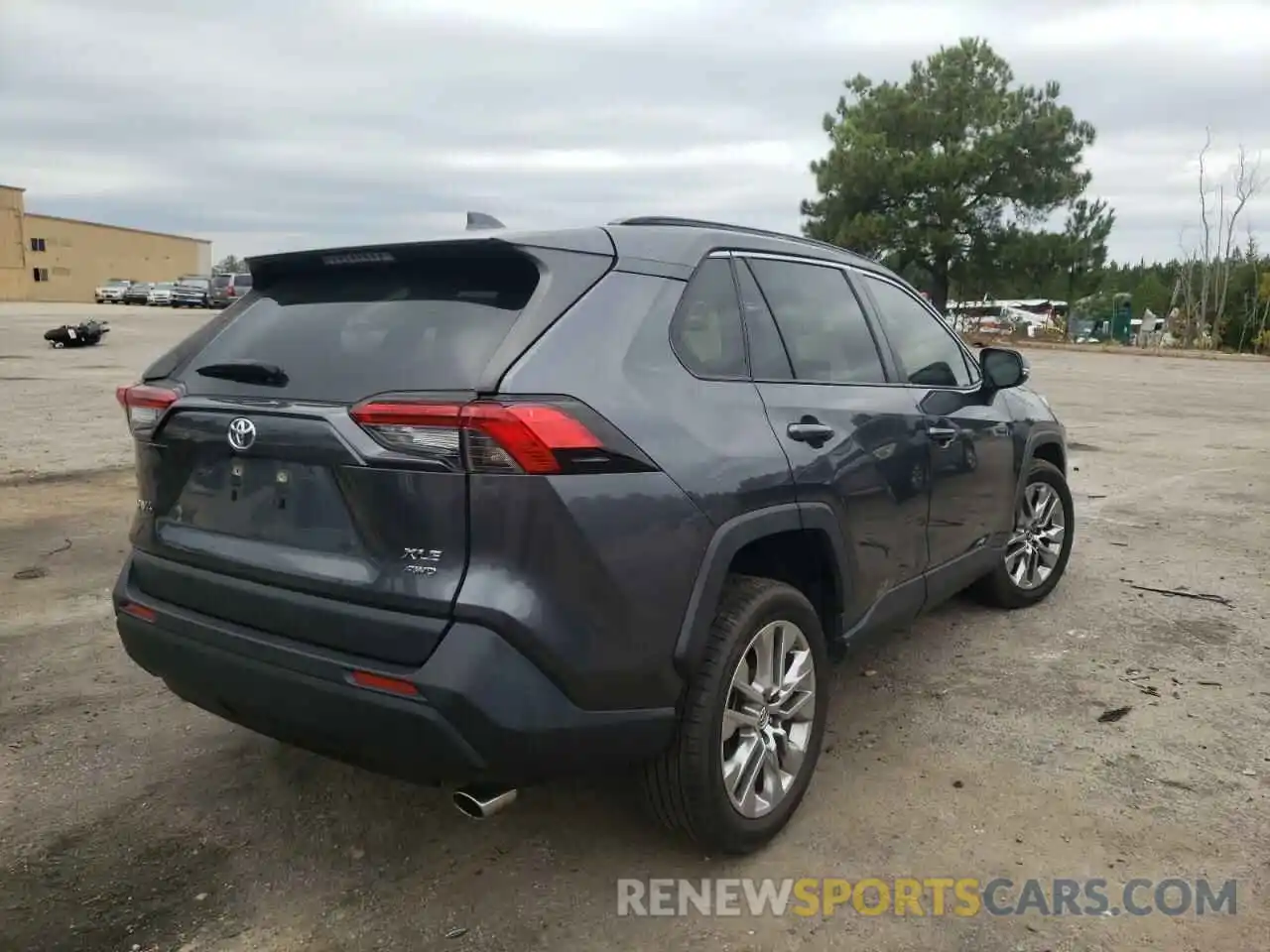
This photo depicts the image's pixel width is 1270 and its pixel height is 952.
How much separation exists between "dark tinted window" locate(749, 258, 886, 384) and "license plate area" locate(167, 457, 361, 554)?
1.51 metres

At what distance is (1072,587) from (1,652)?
5.33 metres

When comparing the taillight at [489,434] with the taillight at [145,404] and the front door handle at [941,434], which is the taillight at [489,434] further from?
the front door handle at [941,434]

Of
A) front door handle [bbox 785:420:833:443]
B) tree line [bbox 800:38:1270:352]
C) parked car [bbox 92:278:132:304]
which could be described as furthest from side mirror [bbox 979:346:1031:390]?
parked car [bbox 92:278:132:304]

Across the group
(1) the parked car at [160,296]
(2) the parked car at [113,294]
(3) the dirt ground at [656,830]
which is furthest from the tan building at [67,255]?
(3) the dirt ground at [656,830]

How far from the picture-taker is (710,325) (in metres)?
2.86

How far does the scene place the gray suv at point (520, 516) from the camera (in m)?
2.25

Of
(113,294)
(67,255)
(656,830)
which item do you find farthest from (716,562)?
(67,255)

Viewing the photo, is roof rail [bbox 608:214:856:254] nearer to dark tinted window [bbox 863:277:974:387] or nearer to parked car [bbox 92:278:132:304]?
dark tinted window [bbox 863:277:974:387]

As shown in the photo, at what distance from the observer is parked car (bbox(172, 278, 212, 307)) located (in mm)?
47688

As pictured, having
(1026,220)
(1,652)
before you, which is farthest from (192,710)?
(1026,220)

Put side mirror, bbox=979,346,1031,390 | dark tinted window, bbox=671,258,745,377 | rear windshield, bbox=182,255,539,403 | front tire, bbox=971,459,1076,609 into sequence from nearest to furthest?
rear windshield, bbox=182,255,539,403 → dark tinted window, bbox=671,258,745,377 → side mirror, bbox=979,346,1031,390 → front tire, bbox=971,459,1076,609

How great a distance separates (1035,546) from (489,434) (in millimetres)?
3802

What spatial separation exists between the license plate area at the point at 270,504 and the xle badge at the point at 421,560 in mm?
150

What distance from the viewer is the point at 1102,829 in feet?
9.87
